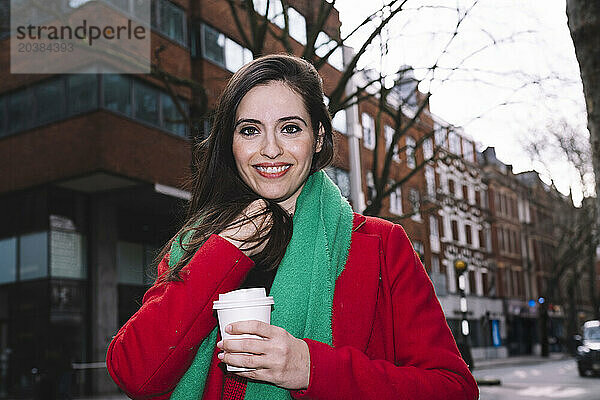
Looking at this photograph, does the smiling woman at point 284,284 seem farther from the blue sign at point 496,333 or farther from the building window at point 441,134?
the blue sign at point 496,333

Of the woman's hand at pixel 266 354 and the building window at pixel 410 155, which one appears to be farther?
the building window at pixel 410 155

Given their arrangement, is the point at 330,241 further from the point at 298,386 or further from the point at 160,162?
the point at 160,162

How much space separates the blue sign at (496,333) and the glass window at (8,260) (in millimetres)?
33993

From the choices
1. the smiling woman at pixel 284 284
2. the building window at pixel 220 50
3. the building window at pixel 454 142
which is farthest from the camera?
the building window at pixel 454 142

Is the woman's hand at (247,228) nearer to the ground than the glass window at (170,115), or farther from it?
nearer to the ground

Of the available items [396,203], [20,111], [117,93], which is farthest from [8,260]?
[396,203]

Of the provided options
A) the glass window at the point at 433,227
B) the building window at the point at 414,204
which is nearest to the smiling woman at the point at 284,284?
the building window at the point at 414,204

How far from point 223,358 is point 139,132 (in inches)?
662

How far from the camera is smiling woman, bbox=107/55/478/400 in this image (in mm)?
1656

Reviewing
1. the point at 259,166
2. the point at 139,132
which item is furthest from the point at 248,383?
the point at 139,132

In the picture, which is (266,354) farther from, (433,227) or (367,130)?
(433,227)

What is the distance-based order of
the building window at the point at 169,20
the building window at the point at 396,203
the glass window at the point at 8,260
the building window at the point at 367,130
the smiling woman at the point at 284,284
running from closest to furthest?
the smiling woman at the point at 284,284
the building window at the point at 169,20
the glass window at the point at 8,260
the building window at the point at 367,130
the building window at the point at 396,203

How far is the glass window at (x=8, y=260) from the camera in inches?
740

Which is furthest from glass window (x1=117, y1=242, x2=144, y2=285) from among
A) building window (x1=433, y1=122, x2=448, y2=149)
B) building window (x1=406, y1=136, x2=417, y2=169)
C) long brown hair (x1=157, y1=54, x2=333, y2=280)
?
long brown hair (x1=157, y1=54, x2=333, y2=280)
